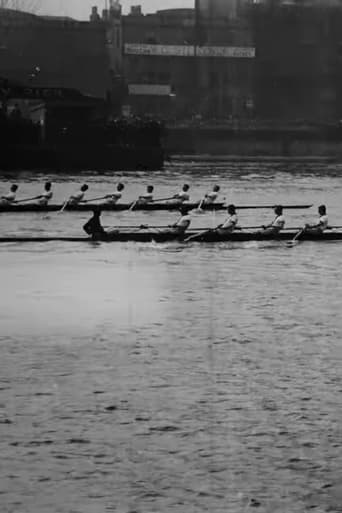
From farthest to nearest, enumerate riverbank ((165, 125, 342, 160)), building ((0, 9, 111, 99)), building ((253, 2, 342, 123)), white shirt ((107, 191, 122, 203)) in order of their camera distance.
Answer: building ((253, 2, 342, 123))
riverbank ((165, 125, 342, 160))
building ((0, 9, 111, 99))
white shirt ((107, 191, 122, 203))

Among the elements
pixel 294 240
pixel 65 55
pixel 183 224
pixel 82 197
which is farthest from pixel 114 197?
pixel 65 55

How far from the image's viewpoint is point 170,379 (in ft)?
82.7

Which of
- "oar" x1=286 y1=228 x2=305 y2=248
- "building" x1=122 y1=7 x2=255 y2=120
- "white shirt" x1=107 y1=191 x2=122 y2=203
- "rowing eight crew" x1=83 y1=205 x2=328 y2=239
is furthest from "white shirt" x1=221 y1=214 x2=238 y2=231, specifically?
"building" x1=122 y1=7 x2=255 y2=120

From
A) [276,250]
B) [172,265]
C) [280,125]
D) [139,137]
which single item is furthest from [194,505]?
[280,125]

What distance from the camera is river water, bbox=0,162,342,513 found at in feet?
62.3

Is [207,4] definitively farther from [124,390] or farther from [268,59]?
[124,390]

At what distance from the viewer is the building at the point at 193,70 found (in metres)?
164

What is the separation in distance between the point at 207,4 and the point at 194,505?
148817 millimetres

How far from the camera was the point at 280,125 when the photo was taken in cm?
16000

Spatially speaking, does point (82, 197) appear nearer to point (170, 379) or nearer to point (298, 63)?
point (170, 379)

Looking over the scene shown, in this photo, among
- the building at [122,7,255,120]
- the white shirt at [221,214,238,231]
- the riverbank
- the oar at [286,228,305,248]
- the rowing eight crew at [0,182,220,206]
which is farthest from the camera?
the building at [122,7,255,120]

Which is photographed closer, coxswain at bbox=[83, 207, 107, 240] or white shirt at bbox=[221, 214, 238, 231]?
coxswain at bbox=[83, 207, 107, 240]

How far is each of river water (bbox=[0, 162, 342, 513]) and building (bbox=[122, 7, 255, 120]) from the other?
390 feet

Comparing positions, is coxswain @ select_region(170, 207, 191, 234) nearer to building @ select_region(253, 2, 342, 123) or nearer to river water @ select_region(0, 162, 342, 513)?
river water @ select_region(0, 162, 342, 513)
